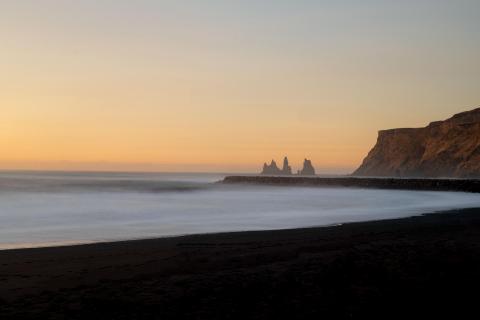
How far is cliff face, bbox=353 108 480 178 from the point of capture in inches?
4397

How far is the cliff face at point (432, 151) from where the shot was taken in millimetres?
111688

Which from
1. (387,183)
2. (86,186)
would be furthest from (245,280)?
(387,183)

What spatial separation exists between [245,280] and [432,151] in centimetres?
12965

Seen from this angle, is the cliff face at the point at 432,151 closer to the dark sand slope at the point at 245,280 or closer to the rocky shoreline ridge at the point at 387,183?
the rocky shoreline ridge at the point at 387,183

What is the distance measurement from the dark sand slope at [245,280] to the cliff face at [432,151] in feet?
345

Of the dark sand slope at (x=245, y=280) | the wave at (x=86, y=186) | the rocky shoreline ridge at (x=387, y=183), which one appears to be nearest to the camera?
the dark sand slope at (x=245, y=280)

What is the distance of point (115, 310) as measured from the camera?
6.11 meters

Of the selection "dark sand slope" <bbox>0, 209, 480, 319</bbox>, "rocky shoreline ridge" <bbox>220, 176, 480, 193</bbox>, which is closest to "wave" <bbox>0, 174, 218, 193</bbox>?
"rocky shoreline ridge" <bbox>220, 176, 480, 193</bbox>

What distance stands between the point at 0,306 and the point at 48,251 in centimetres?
561

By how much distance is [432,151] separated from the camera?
128 meters

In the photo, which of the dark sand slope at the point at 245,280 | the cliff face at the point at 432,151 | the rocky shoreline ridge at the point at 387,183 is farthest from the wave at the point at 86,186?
the cliff face at the point at 432,151

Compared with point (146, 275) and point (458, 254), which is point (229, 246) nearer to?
point (146, 275)

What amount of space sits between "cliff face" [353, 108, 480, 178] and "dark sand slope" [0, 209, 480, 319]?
345ft

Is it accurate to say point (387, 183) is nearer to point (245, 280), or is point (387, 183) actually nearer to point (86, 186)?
point (86, 186)
